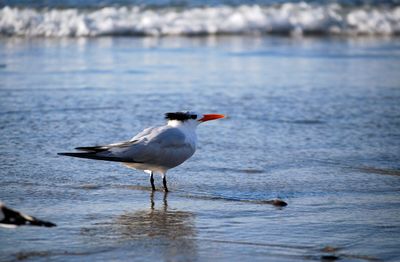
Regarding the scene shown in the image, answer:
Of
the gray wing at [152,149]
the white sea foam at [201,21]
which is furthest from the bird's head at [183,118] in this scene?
the white sea foam at [201,21]

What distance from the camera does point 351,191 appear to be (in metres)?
4.97

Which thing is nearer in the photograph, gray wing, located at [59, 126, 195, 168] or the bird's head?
gray wing, located at [59, 126, 195, 168]

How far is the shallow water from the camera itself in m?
3.84

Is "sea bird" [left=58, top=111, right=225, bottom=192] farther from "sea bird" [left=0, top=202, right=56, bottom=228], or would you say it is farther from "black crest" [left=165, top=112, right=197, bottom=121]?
"sea bird" [left=0, top=202, right=56, bottom=228]

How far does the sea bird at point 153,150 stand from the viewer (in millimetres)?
4820

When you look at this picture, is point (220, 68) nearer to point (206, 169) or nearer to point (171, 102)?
point (171, 102)

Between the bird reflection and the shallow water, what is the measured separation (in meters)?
0.01

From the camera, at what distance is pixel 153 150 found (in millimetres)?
4980

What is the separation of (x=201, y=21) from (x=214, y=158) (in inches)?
411

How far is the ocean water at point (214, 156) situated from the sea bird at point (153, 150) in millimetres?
173

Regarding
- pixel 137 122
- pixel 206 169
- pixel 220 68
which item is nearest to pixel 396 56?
pixel 220 68

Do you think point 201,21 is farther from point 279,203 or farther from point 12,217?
point 12,217

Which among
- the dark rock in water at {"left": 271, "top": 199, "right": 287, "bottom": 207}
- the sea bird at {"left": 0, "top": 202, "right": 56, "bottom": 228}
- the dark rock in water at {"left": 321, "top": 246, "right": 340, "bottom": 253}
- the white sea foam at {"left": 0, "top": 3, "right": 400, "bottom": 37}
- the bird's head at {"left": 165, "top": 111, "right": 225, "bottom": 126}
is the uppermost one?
the white sea foam at {"left": 0, "top": 3, "right": 400, "bottom": 37}

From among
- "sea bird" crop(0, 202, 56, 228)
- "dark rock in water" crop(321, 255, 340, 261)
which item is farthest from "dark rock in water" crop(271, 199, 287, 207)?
"sea bird" crop(0, 202, 56, 228)
